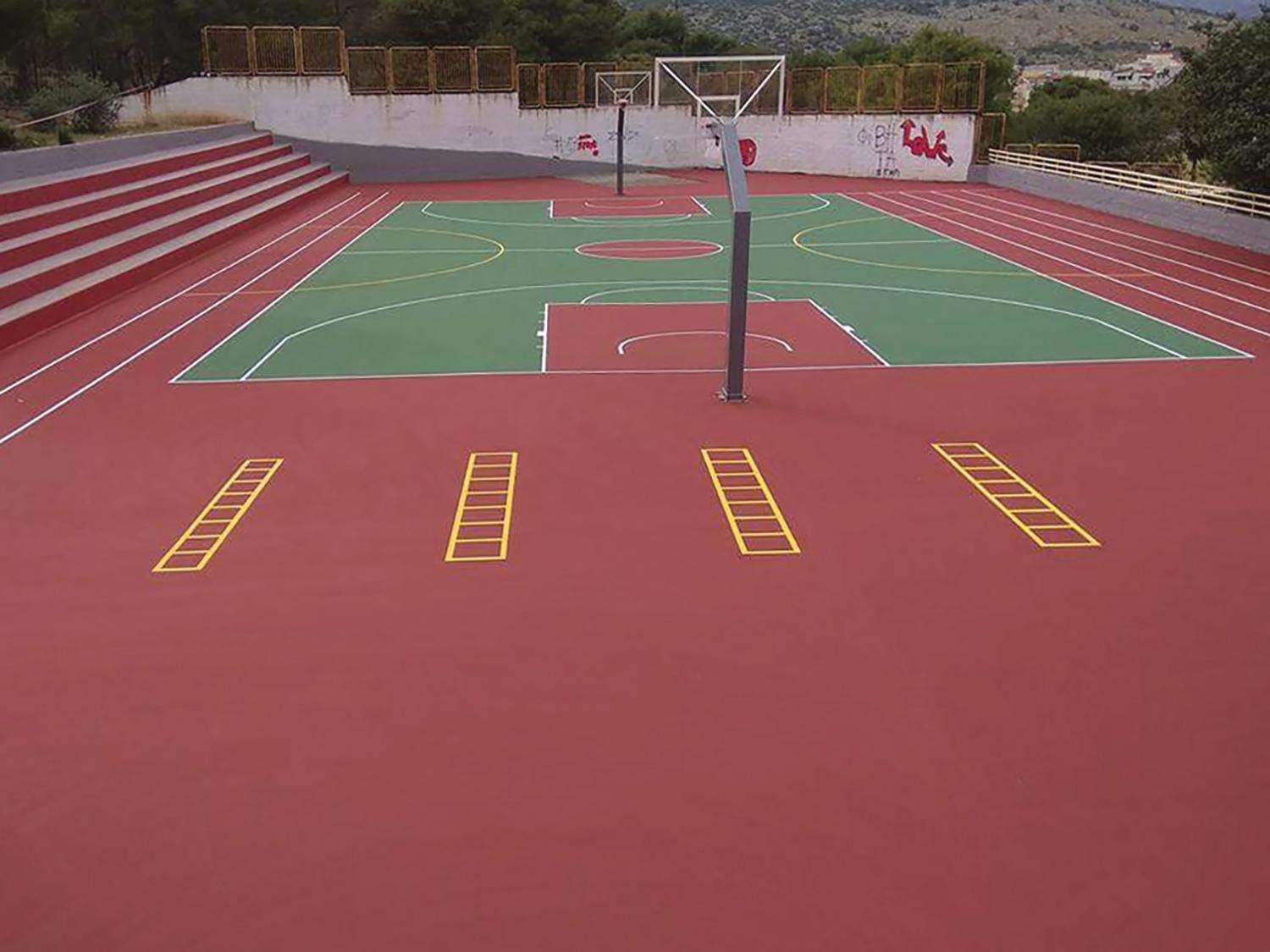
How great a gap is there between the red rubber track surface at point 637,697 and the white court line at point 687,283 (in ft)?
9.58

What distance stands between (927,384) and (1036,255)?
8.68 meters

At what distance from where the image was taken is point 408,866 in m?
4.15

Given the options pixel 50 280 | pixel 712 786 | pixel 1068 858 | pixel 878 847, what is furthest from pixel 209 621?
pixel 50 280

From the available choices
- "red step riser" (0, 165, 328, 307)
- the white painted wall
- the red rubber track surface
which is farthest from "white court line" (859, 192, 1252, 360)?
"red step riser" (0, 165, 328, 307)

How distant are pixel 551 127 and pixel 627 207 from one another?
8352mm

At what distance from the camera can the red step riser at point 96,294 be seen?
12500 millimetres

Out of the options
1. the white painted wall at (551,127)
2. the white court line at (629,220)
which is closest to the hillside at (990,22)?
the white painted wall at (551,127)

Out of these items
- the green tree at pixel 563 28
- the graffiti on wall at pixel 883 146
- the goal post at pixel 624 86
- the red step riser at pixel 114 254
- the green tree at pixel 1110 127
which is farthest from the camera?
the green tree at pixel 1110 127

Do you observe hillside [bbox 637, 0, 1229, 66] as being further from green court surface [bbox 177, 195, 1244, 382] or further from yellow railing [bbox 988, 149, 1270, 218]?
green court surface [bbox 177, 195, 1244, 382]

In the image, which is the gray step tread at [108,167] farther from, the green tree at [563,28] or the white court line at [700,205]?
the green tree at [563,28]

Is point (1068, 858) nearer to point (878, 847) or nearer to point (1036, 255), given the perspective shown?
point (878, 847)

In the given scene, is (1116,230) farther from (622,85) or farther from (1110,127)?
(1110,127)

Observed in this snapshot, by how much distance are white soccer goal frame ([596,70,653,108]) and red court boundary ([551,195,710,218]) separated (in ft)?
20.8

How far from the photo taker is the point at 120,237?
16.6 metres
